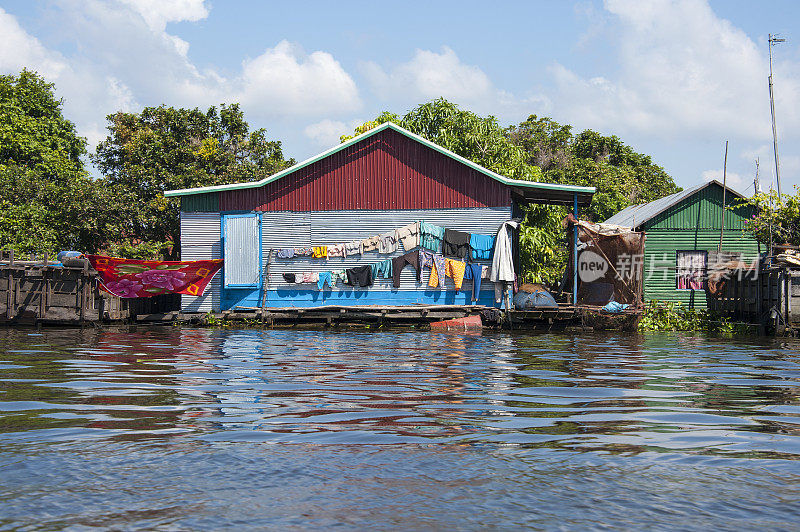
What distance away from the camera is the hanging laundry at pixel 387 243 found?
2419 centimetres

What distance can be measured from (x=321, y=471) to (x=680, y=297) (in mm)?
26954

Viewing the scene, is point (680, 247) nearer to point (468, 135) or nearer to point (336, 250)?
point (468, 135)

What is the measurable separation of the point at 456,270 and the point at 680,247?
1097cm

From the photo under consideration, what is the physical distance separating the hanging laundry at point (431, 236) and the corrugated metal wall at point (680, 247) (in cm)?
1021

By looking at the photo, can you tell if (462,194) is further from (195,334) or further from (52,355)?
(52,355)

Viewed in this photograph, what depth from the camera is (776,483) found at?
4832 mm

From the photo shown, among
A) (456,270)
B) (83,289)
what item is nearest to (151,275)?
(83,289)

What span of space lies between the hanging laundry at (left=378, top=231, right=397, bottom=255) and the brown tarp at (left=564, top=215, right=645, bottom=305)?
18.9ft

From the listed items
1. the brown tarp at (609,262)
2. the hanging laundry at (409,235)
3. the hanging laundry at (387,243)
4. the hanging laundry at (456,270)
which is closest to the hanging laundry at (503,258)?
the hanging laundry at (456,270)

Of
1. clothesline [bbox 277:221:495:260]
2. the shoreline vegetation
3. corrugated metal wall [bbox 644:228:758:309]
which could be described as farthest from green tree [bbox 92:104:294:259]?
corrugated metal wall [bbox 644:228:758:309]

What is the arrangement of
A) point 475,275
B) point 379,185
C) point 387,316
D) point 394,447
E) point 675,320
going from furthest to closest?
point 675,320 → point 379,185 → point 475,275 → point 387,316 → point 394,447

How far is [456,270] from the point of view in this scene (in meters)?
23.8

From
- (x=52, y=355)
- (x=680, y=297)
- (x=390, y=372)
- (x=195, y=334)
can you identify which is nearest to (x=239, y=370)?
(x=390, y=372)

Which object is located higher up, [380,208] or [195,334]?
[380,208]
